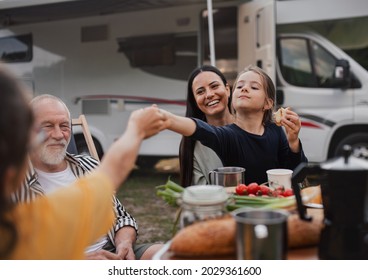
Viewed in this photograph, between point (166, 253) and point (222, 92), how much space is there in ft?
4.33

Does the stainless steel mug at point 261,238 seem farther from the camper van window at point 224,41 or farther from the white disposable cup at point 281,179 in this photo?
the camper van window at point 224,41

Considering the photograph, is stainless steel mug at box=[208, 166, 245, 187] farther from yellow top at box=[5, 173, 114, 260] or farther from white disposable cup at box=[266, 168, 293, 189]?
yellow top at box=[5, 173, 114, 260]

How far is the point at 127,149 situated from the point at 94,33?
5421mm

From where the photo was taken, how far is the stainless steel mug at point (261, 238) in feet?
3.80

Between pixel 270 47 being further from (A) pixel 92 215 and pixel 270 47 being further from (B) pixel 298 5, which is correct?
(A) pixel 92 215

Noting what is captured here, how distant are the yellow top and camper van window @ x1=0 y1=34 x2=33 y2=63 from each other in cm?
605

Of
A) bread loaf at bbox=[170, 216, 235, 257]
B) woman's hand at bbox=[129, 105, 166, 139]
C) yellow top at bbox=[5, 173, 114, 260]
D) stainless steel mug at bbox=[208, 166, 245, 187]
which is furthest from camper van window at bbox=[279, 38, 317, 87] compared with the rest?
yellow top at bbox=[5, 173, 114, 260]

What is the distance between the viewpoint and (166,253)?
4.49ft

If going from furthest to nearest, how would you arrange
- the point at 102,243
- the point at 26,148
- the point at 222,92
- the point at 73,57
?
the point at 73,57, the point at 222,92, the point at 102,243, the point at 26,148

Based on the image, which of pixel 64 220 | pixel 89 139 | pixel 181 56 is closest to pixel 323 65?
pixel 181 56

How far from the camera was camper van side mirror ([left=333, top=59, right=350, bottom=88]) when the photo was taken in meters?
5.37

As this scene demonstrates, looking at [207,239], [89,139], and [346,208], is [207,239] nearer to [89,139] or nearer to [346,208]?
[346,208]

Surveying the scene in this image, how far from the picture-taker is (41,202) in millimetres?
1094

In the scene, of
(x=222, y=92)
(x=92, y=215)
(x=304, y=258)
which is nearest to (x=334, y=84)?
(x=222, y=92)
